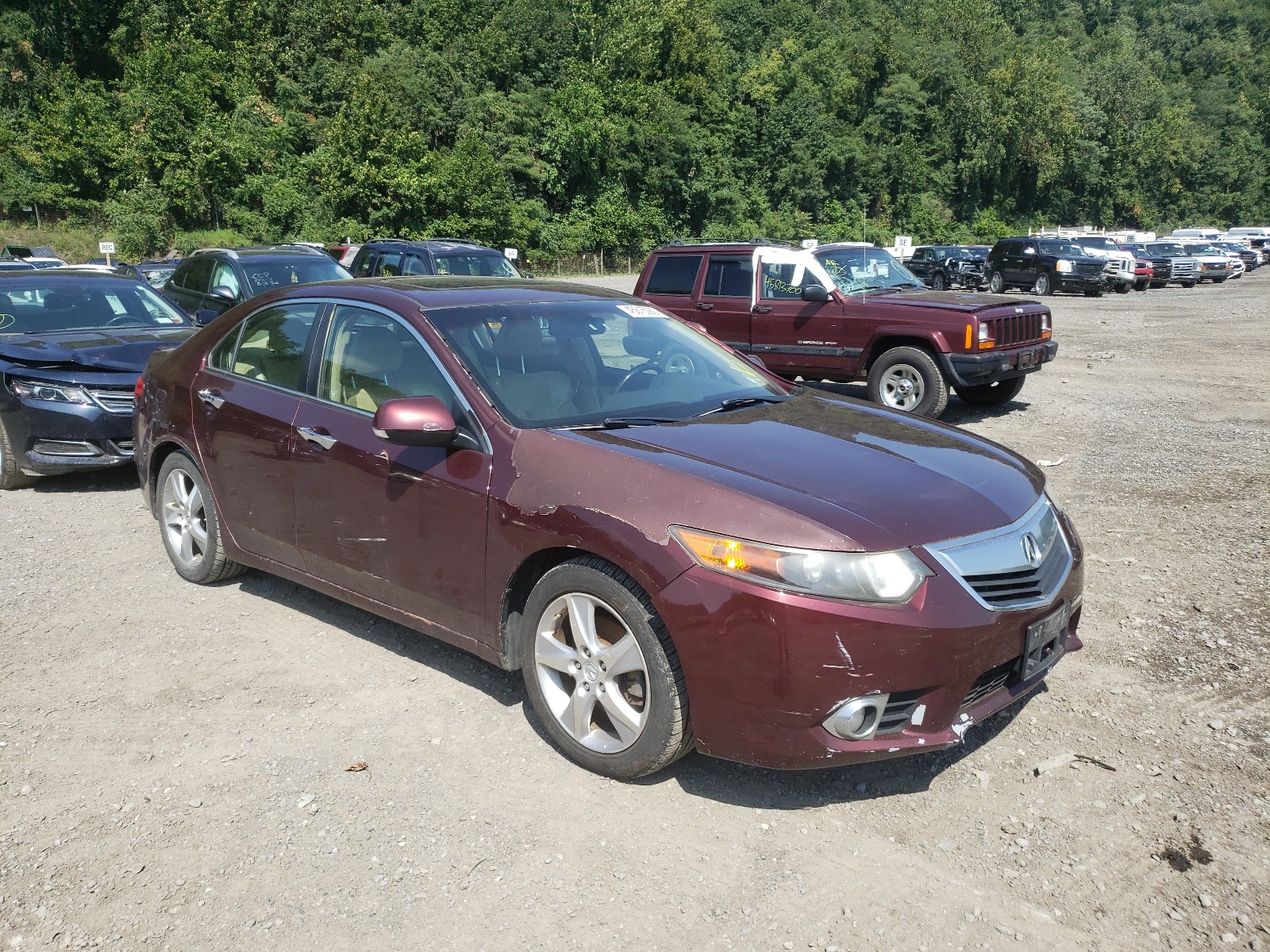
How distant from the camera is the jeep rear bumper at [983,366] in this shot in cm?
1010

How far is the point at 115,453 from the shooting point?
7.67m

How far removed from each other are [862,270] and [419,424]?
8.57 m

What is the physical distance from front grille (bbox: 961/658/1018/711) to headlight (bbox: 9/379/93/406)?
6763 millimetres

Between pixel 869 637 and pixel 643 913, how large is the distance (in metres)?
1.02

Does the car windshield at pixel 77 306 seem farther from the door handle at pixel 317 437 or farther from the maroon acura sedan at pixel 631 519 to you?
the door handle at pixel 317 437

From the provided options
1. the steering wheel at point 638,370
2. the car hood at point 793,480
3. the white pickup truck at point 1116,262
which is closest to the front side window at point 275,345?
the steering wheel at point 638,370

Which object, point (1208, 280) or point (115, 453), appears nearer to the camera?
point (115, 453)

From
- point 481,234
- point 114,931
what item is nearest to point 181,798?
point 114,931

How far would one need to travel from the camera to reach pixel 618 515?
3398 millimetres

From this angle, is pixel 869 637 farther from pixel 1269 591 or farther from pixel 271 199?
pixel 271 199

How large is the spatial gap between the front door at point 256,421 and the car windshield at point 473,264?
9.22 m

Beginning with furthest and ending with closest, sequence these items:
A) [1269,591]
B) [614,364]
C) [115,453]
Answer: [115,453] → [1269,591] → [614,364]

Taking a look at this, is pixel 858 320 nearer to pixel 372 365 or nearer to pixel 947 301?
pixel 947 301

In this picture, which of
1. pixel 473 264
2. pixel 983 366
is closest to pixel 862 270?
pixel 983 366
